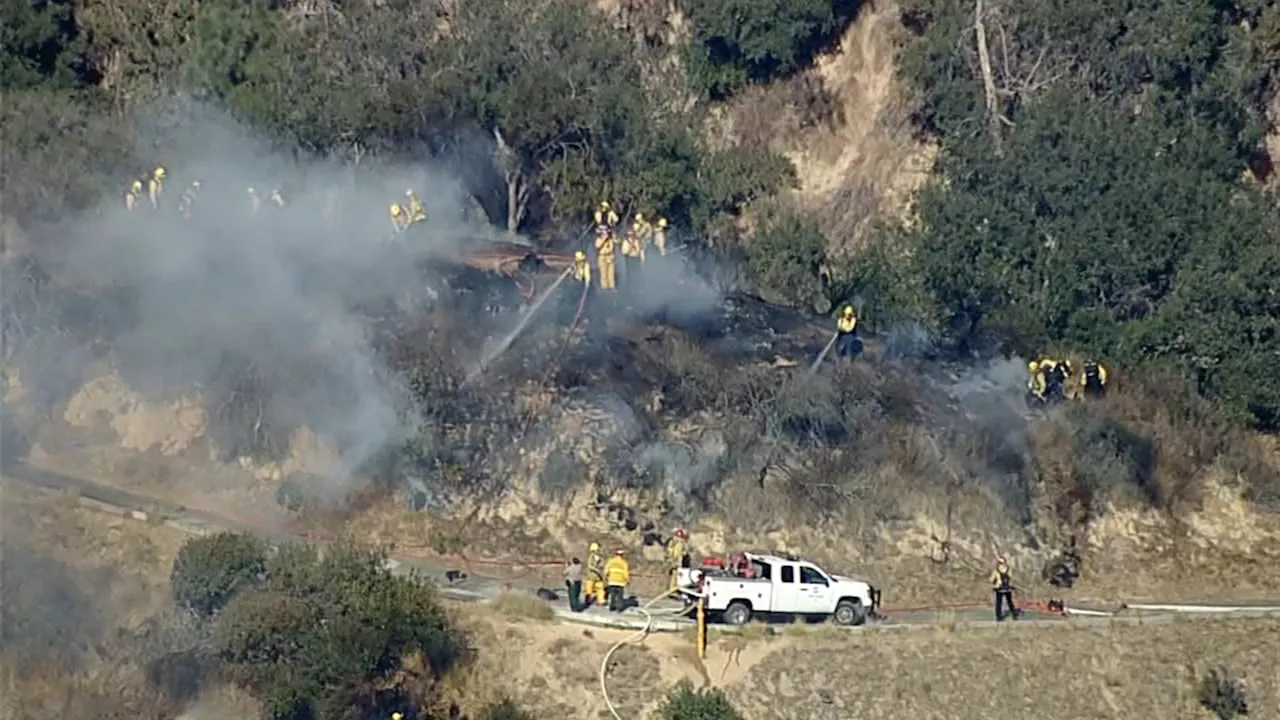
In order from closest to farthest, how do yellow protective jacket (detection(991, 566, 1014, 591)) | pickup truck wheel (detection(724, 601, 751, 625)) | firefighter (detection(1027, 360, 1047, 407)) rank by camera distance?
1. pickup truck wheel (detection(724, 601, 751, 625))
2. yellow protective jacket (detection(991, 566, 1014, 591))
3. firefighter (detection(1027, 360, 1047, 407))

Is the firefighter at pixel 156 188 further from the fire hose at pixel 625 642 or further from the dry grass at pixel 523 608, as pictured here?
the fire hose at pixel 625 642

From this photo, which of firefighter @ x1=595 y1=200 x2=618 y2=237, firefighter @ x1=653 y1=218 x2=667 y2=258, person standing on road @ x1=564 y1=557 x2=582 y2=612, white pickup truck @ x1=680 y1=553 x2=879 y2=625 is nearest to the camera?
white pickup truck @ x1=680 y1=553 x2=879 y2=625

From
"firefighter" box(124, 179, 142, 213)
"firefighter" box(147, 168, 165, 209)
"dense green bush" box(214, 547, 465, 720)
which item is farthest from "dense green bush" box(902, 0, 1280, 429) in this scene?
"firefighter" box(124, 179, 142, 213)

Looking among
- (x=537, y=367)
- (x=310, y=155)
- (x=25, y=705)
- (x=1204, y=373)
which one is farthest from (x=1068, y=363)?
(x=25, y=705)

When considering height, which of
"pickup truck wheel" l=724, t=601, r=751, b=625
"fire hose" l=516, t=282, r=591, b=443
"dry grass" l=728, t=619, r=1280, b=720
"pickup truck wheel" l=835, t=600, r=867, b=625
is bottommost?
"dry grass" l=728, t=619, r=1280, b=720

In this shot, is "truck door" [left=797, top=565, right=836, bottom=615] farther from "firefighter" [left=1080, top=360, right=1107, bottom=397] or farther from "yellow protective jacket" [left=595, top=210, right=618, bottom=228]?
"yellow protective jacket" [left=595, top=210, right=618, bottom=228]

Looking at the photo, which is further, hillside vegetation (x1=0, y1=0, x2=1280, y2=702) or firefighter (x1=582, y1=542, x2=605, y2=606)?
hillside vegetation (x1=0, y1=0, x2=1280, y2=702)
